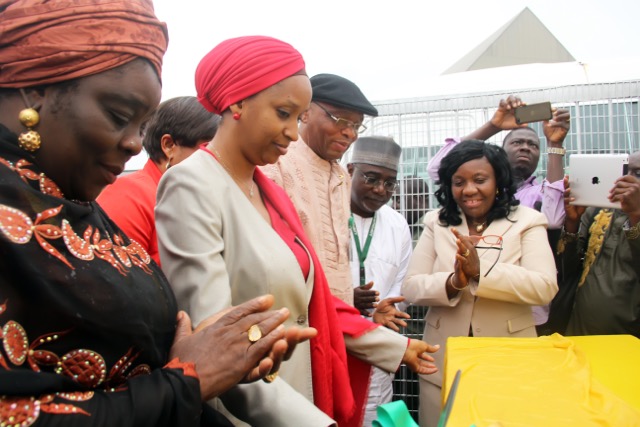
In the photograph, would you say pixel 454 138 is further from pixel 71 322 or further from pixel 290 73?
pixel 71 322

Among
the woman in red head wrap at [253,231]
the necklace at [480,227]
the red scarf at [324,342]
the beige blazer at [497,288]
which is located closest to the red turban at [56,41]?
the woman in red head wrap at [253,231]

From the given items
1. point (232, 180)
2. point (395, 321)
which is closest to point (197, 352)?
point (232, 180)

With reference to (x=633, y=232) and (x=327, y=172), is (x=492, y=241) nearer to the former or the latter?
(x=633, y=232)

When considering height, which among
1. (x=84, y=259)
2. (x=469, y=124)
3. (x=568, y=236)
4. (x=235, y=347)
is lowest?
(x=568, y=236)

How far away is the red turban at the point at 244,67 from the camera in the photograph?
1661mm

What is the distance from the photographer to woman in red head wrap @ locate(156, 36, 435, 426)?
1395mm

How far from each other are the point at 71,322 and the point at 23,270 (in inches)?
4.9

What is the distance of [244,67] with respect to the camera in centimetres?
166

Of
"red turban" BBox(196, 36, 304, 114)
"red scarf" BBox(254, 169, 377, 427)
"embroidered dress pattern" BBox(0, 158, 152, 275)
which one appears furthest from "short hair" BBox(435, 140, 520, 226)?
"embroidered dress pattern" BBox(0, 158, 152, 275)

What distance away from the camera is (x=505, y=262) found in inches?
118

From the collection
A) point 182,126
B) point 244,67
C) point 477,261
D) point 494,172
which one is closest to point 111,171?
point 244,67

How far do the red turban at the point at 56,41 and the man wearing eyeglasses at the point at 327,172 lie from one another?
132 centimetres

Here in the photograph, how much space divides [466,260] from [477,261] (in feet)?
0.26

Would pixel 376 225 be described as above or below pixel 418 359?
above
